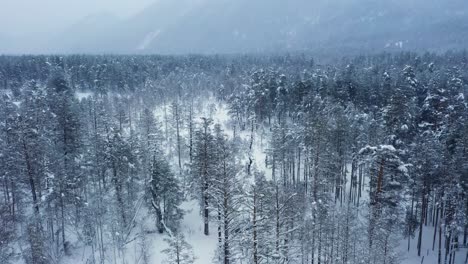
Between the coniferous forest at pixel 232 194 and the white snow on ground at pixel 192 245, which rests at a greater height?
the coniferous forest at pixel 232 194

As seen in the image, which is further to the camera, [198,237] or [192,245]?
[198,237]

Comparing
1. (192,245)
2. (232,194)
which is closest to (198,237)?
(192,245)

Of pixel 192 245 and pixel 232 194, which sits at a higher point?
pixel 232 194

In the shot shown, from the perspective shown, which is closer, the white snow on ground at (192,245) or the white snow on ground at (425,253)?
the white snow on ground at (192,245)

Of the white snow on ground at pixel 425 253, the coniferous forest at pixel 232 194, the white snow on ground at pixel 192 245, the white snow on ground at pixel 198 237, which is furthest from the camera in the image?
the white snow on ground at pixel 425 253

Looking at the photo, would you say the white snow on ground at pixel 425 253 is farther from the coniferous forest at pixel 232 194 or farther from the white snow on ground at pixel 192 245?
the coniferous forest at pixel 232 194

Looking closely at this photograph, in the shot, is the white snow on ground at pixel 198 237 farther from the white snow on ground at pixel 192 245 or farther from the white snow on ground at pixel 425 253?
the white snow on ground at pixel 425 253

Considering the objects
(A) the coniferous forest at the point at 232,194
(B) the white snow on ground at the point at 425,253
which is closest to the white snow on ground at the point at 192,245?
(B) the white snow on ground at the point at 425,253

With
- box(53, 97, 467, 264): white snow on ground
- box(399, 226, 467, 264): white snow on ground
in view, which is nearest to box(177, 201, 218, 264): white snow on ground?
box(53, 97, 467, 264): white snow on ground

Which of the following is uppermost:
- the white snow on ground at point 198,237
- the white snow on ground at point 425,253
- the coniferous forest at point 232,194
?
the coniferous forest at point 232,194

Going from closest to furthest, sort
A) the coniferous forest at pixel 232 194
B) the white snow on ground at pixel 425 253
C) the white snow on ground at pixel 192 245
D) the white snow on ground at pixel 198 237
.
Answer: the coniferous forest at pixel 232 194 < the white snow on ground at pixel 192 245 < the white snow on ground at pixel 198 237 < the white snow on ground at pixel 425 253

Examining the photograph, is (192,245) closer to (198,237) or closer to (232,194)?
(198,237)
